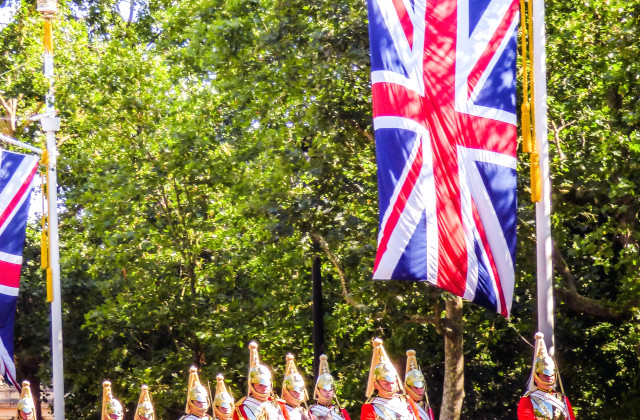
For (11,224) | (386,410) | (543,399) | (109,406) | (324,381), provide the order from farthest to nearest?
(11,224)
(324,381)
(109,406)
(386,410)
(543,399)

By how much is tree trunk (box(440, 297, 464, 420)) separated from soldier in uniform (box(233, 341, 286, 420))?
6.08m

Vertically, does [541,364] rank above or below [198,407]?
above

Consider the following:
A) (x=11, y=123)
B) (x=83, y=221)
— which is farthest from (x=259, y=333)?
(x=11, y=123)

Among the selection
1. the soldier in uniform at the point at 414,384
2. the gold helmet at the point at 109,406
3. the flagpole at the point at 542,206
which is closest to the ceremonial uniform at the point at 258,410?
the gold helmet at the point at 109,406

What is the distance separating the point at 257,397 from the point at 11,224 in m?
5.45

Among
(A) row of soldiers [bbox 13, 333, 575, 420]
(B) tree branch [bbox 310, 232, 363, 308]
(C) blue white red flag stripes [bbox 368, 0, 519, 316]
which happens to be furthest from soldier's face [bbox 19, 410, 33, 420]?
(B) tree branch [bbox 310, 232, 363, 308]

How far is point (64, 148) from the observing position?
24.1 m

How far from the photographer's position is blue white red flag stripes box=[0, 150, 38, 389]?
1449 cm

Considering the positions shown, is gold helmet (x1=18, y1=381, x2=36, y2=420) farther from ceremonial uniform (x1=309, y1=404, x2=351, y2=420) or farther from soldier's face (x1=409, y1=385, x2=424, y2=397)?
soldier's face (x1=409, y1=385, x2=424, y2=397)

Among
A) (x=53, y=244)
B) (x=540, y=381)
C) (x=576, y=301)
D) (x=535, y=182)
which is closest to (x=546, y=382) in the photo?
(x=540, y=381)

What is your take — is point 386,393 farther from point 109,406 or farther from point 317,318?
point 317,318

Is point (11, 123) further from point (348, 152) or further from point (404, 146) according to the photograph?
point (404, 146)

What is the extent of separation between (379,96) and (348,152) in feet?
29.2

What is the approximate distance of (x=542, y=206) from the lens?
30.1 ft
